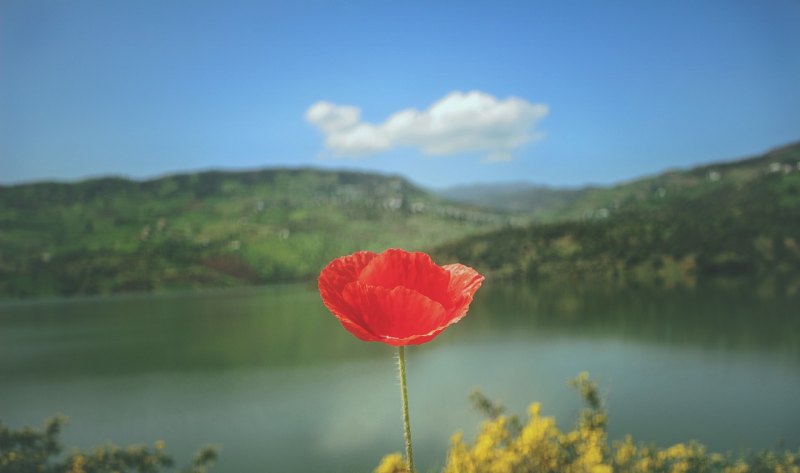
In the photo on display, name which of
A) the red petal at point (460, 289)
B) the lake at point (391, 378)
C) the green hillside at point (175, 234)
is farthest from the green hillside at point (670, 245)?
the red petal at point (460, 289)

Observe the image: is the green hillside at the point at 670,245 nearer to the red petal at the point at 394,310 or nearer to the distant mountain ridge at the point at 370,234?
the distant mountain ridge at the point at 370,234

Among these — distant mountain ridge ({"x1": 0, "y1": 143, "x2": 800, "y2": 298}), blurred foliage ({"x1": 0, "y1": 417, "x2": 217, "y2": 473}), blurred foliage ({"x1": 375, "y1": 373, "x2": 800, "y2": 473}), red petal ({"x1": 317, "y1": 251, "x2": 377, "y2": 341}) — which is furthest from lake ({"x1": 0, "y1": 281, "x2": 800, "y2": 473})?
distant mountain ridge ({"x1": 0, "y1": 143, "x2": 800, "y2": 298})

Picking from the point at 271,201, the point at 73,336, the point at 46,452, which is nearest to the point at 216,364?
the point at 73,336

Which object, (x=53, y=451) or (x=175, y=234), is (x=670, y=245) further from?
(x=175, y=234)

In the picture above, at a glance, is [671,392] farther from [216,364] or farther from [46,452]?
[216,364]

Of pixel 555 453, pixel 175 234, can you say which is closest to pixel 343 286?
pixel 555 453
